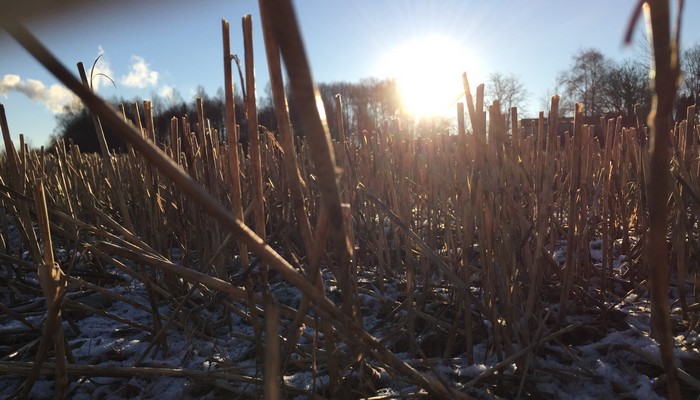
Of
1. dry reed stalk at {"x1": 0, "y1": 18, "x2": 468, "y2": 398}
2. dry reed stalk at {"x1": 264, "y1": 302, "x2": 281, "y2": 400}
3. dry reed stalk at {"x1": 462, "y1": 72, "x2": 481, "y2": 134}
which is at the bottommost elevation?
dry reed stalk at {"x1": 264, "y1": 302, "x2": 281, "y2": 400}

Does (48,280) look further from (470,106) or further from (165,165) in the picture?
(470,106)

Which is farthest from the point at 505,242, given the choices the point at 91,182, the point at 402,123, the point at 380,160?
the point at 91,182

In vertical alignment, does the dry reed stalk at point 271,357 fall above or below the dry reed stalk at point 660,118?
below

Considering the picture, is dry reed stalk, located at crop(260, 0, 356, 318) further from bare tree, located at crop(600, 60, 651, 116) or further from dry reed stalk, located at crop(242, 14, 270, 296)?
bare tree, located at crop(600, 60, 651, 116)

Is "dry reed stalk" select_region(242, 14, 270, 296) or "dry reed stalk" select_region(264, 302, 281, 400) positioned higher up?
"dry reed stalk" select_region(242, 14, 270, 296)

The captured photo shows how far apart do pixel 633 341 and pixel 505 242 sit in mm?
594

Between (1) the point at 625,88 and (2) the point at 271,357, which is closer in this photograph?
(2) the point at 271,357

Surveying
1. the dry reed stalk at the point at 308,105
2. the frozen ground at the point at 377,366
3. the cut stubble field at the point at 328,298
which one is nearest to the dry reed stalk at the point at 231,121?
the cut stubble field at the point at 328,298

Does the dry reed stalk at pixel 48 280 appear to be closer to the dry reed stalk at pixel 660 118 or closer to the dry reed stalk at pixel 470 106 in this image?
the dry reed stalk at pixel 660 118

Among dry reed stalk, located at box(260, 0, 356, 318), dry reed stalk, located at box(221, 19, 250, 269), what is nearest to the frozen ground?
dry reed stalk, located at box(221, 19, 250, 269)

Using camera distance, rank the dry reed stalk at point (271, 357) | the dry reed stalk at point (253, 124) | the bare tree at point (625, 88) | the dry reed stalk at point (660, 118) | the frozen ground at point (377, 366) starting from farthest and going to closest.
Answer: the bare tree at point (625, 88)
the frozen ground at point (377, 366)
the dry reed stalk at point (253, 124)
the dry reed stalk at point (271, 357)
the dry reed stalk at point (660, 118)

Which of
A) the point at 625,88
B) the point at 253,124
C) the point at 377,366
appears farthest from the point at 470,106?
the point at 625,88

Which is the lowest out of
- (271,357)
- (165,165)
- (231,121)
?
(271,357)

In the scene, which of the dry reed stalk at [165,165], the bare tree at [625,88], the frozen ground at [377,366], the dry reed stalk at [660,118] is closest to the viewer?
the dry reed stalk at [165,165]
